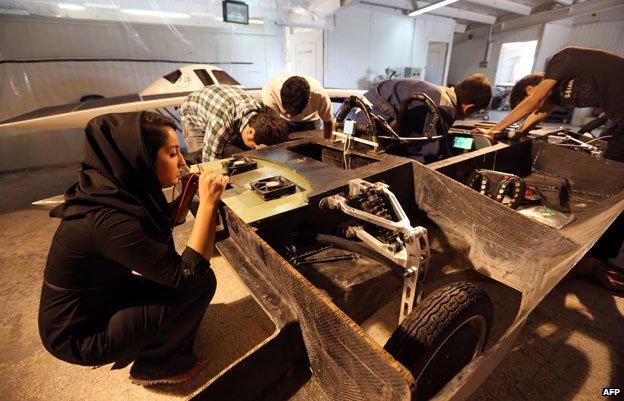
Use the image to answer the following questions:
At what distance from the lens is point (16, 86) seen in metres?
4.57

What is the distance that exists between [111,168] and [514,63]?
15.5 meters

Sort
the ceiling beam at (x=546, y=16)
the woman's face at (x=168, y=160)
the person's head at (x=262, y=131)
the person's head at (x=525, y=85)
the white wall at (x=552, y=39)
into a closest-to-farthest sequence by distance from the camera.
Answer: the woman's face at (x=168, y=160) → the person's head at (x=262, y=131) → the person's head at (x=525, y=85) → the ceiling beam at (x=546, y=16) → the white wall at (x=552, y=39)

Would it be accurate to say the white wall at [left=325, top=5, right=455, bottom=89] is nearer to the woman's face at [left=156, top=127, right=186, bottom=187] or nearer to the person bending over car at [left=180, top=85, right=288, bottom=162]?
the person bending over car at [left=180, top=85, right=288, bottom=162]

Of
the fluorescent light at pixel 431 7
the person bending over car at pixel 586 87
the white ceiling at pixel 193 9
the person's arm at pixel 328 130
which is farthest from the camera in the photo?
the fluorescent light at pixel 431 7

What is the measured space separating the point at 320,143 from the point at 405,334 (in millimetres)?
1741

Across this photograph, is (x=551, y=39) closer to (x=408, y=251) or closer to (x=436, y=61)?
(x=436, y=61)

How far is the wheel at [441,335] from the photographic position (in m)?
0.87

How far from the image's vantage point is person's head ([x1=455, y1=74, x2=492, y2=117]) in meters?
2.47

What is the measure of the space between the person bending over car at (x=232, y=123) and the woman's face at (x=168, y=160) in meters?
1.17

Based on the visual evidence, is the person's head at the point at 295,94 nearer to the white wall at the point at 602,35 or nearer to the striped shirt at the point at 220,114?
the striped shirt at the point at 220,114

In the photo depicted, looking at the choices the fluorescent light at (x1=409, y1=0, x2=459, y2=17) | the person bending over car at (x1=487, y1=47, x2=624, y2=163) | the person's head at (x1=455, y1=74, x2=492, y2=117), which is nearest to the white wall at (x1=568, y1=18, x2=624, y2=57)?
the fluorescent light at (x1=409, y1=0, x2=459, y2=17)

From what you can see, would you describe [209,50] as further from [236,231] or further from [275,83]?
[236,231]

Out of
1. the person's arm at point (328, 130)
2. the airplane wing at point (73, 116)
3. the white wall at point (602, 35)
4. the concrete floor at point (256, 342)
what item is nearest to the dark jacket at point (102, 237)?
the concrete floor at point (256, 342)

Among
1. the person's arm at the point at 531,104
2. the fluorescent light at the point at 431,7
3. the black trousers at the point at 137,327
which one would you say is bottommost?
the black trousers at the point at 137,327
